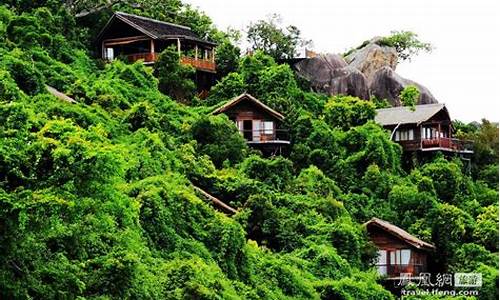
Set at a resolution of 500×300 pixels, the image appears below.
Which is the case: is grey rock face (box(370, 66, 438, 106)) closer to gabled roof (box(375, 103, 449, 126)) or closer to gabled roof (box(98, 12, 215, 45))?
gabled roof (box(375, 103, 449, 126))

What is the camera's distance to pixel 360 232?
18609 millimetres

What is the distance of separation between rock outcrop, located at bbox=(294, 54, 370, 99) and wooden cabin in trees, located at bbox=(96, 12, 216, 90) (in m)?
3.94

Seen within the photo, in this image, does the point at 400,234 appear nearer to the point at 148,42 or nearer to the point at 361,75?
the point at 148,42

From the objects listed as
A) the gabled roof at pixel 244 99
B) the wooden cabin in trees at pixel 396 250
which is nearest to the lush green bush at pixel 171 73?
the gabled roof at pixel 244 99

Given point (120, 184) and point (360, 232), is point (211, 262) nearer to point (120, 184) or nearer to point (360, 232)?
point (120, 184)

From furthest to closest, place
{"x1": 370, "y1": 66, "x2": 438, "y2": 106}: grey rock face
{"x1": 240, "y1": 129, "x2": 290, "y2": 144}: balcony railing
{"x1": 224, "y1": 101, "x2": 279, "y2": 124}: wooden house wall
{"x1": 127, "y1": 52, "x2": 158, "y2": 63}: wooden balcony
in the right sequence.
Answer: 1. {"x1": 370, "y1": 66, "x2": 438, "y2": 106}: grey rock face
2. {"x1": 127, "y1": 52, "x2": 158, "y2": 63}: wooden balcony
3. {"x1": 224, "y1": 101, "x2": 279, "y2": 124}: wooden house wall
4. {"x1": 240, "y1": 129, "x2": 290, "y2": 144}: balcony railing

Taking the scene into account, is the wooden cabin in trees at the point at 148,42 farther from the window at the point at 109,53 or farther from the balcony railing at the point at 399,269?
the balcony railing at the point at 399,269

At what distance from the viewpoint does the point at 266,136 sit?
22.9 metres

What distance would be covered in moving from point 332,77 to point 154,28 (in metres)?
6.30

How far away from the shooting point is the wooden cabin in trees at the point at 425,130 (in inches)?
974

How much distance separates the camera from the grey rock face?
29.4m

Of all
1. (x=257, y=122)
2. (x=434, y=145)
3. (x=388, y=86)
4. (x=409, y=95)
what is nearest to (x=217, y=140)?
(x=257, y=122)

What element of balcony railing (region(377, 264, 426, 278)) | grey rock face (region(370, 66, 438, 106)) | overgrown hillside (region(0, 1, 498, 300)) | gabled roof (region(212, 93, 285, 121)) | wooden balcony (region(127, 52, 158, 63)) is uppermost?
wooden balcony (region(127, 52, 158, 63))

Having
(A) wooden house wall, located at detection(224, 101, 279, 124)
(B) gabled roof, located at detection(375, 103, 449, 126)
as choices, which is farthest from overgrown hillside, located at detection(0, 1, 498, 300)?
(B) gabled roof, located at detection(375, 103, 449, 126)
